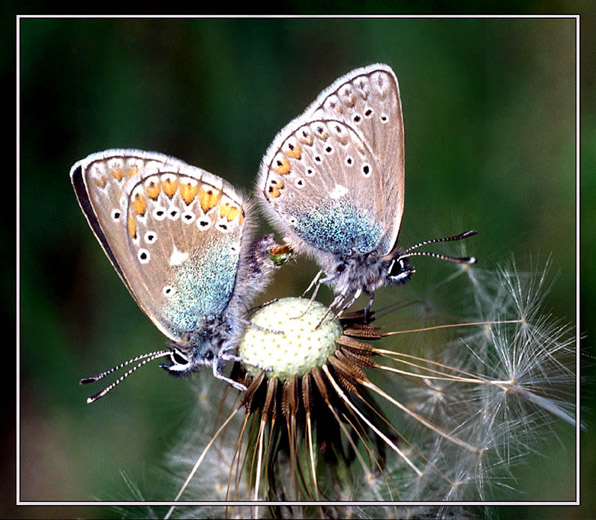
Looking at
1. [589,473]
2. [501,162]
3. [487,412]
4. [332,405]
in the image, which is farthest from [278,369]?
[501,162]

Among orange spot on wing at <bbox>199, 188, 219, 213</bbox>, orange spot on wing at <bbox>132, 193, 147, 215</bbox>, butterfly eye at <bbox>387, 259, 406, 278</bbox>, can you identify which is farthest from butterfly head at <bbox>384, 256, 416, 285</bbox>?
orange spot on wing at <bbox>132, 193, 147, 215</bbox>

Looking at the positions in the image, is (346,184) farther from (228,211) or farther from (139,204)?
(139,204)

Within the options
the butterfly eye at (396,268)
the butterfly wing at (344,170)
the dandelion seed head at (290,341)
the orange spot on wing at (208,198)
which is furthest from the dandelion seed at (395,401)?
the orange spot on wing at (208,198)

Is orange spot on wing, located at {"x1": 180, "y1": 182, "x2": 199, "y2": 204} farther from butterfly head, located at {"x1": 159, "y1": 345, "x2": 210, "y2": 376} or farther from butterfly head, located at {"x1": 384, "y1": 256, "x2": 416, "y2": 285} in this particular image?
butterfly head, located at {"x1": 384, "y1": 256, "x2": 416, "y2": 285}

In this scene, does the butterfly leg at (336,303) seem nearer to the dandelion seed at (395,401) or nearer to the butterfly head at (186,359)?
the dandelion seed at (395,401)

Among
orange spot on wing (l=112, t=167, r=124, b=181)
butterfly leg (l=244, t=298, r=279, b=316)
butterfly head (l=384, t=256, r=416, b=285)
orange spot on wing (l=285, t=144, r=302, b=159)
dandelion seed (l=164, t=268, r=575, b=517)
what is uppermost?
orange spot on wing (l=285, t=144, r=302, b=159)

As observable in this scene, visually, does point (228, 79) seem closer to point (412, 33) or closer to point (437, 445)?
point (412, 33)

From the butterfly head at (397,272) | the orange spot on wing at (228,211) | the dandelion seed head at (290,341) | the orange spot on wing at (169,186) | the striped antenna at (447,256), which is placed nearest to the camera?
the dandelion seed head at (290,341)

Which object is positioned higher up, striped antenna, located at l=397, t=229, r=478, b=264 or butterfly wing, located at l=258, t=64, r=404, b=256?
butterfly wing, located at l=258, t=64, r=404, b=256

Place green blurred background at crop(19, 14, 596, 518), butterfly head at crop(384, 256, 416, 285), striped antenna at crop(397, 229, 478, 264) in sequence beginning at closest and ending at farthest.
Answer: butterfly head at crop(384, 256, 416, 285), striped antenna at crop(397, 229, 478, 264), green blurred background at crop(19, 14, 596, 518)
